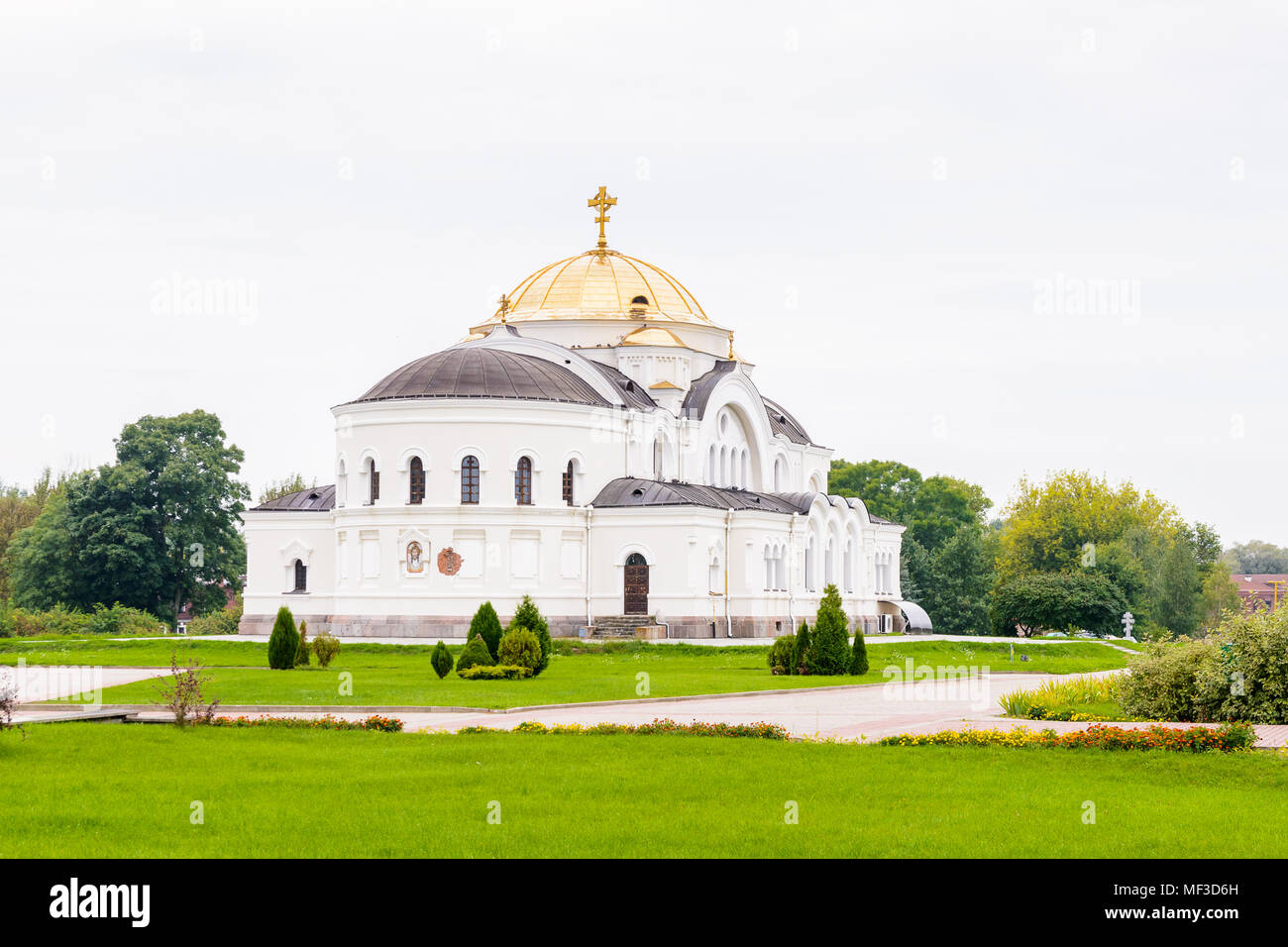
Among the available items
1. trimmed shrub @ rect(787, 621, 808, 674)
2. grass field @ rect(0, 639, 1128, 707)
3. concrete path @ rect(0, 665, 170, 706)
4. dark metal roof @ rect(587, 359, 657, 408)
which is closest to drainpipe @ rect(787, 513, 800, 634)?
grass field @ rect(0, 639, 1128, 707)

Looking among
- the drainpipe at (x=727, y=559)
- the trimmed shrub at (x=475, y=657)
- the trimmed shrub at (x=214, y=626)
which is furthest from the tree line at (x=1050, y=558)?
the trimmed shrub at (x=475, y=657)

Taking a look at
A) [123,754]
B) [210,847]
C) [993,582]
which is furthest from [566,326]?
[210,847]

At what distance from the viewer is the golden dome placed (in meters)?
Result: 63.2

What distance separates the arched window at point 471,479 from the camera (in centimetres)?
5266

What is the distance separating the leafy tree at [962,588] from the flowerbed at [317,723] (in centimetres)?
6436

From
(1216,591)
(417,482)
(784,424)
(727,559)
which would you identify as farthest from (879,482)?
(417,482)

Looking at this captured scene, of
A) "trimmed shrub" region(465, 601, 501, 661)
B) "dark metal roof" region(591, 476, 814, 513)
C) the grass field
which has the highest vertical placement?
"dark metal roof" region(591, 476, 814, 513)

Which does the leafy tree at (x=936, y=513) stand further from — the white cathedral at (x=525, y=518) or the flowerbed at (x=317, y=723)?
the flowerbed at (x=317, y=723)

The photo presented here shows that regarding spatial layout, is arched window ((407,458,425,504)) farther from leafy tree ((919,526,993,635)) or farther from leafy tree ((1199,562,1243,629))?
leafy tree ((1199,562,1243,629))

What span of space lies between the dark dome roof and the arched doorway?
5780 mm

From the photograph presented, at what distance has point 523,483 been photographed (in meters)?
53.2
